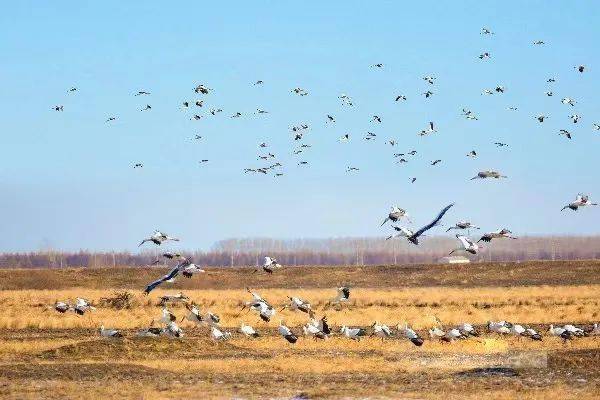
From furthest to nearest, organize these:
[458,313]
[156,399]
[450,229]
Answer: [458,313], [450,229], [156,399]

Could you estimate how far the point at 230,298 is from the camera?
81.6 metres

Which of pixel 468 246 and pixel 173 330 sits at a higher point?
pixel 468 246

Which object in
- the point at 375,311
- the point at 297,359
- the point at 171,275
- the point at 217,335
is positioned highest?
the point at 171,275

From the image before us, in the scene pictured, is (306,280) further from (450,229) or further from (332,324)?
(450,229)

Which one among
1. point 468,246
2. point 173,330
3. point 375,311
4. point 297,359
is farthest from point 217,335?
point 375,311

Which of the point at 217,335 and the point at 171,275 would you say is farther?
the point at 217,335

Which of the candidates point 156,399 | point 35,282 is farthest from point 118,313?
point 35,282

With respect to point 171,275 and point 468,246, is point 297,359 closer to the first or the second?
point 171,275

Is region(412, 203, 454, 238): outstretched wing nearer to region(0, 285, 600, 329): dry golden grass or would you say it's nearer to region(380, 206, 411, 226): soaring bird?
region(380, 206, 411, 226): soaring bird

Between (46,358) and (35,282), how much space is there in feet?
275

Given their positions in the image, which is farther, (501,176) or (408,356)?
(408,356)

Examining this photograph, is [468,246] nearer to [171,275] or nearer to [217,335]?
[171,275]

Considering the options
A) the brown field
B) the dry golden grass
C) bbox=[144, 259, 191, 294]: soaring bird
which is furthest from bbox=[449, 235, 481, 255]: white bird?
the dry golden grass

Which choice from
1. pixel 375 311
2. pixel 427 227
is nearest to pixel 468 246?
pixel 427 227
